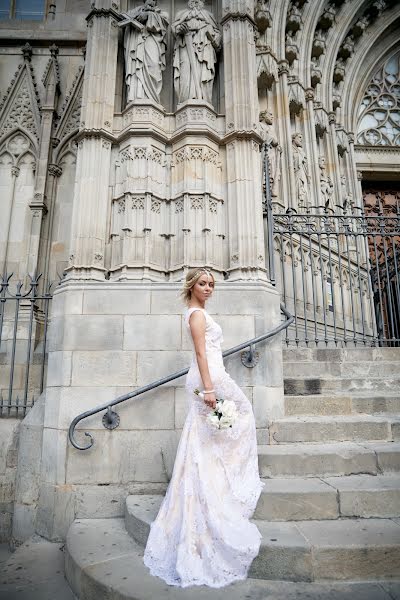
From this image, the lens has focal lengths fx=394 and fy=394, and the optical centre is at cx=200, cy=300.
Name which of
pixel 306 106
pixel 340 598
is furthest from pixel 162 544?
pixel 306 106

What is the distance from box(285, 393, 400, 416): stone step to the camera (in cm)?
446

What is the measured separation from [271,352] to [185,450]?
6.12ft

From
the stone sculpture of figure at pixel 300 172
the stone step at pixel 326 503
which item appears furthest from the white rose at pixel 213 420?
the stone sculpture of figure at pixel 300 172

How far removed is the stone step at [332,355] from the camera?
17.9 ft

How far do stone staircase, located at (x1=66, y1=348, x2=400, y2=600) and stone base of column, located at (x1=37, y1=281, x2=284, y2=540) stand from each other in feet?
1.07

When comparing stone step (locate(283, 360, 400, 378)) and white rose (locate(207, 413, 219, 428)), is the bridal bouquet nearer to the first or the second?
white rose (locate(207, 413, 219, 428))

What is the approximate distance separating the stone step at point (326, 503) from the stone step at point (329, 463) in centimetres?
37

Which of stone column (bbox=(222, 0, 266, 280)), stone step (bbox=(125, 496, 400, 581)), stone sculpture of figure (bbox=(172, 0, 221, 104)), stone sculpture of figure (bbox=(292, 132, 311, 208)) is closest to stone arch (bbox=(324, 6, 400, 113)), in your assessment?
stone sculpture of figure (bbox=(292, 132, 311, 208))

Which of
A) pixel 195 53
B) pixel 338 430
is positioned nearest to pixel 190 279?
pixel 338 430

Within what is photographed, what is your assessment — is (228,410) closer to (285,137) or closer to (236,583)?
(236,583)

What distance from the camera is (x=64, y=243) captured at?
863cm

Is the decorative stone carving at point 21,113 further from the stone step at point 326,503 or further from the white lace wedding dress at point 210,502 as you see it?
the stone step at point 326,503

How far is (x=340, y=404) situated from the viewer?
4469 millimetres

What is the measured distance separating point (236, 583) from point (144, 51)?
6.10 m
